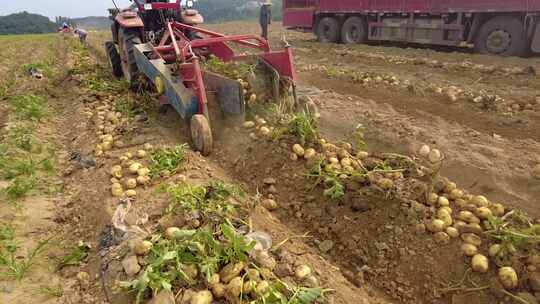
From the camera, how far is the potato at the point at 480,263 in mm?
2758

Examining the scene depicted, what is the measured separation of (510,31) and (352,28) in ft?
19.3

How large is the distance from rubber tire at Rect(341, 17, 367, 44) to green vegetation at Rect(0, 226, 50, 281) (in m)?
13.9

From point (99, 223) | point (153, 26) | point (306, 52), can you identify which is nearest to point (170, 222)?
point (99, 223)

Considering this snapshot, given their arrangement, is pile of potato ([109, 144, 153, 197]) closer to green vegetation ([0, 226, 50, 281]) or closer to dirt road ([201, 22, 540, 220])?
green vegetation ([0, 226, 50, 281])

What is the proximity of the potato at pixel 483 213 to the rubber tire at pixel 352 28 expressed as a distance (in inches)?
505

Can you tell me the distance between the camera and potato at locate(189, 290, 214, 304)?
2.25 metres

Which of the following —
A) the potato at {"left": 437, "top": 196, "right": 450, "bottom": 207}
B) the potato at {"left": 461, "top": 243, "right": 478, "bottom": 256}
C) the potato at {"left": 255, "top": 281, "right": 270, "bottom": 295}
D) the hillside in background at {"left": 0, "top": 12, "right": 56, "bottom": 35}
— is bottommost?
the potato at {"left": 461, "top": 243, "right": 478, "bottom": 256}

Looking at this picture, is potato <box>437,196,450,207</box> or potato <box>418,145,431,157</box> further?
potato <box>418,145,431,157</box>

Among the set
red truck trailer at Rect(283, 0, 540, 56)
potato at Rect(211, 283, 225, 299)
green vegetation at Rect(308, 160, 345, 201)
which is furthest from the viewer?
red truck trailer at Rect(283, 0, 540, 56)

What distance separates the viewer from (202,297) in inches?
89.0

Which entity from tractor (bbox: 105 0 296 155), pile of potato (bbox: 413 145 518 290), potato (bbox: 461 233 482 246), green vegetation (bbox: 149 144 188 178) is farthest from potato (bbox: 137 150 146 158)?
potato (bbox: 461 233 482 246)

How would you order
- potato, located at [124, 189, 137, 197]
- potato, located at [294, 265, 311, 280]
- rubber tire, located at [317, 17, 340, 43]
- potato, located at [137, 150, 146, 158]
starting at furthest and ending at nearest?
rubber tire, located at [317, 17, 340, 43]
potato, located at [137, 150, 146, 158]
potato, located at [124, 189, 137, 197]
potato, located at [294, 265, 311, 280]

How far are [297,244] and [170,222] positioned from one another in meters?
1.07

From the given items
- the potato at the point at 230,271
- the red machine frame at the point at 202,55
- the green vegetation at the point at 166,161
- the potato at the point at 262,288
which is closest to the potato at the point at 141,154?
the green vegetation at the point at 166,161
